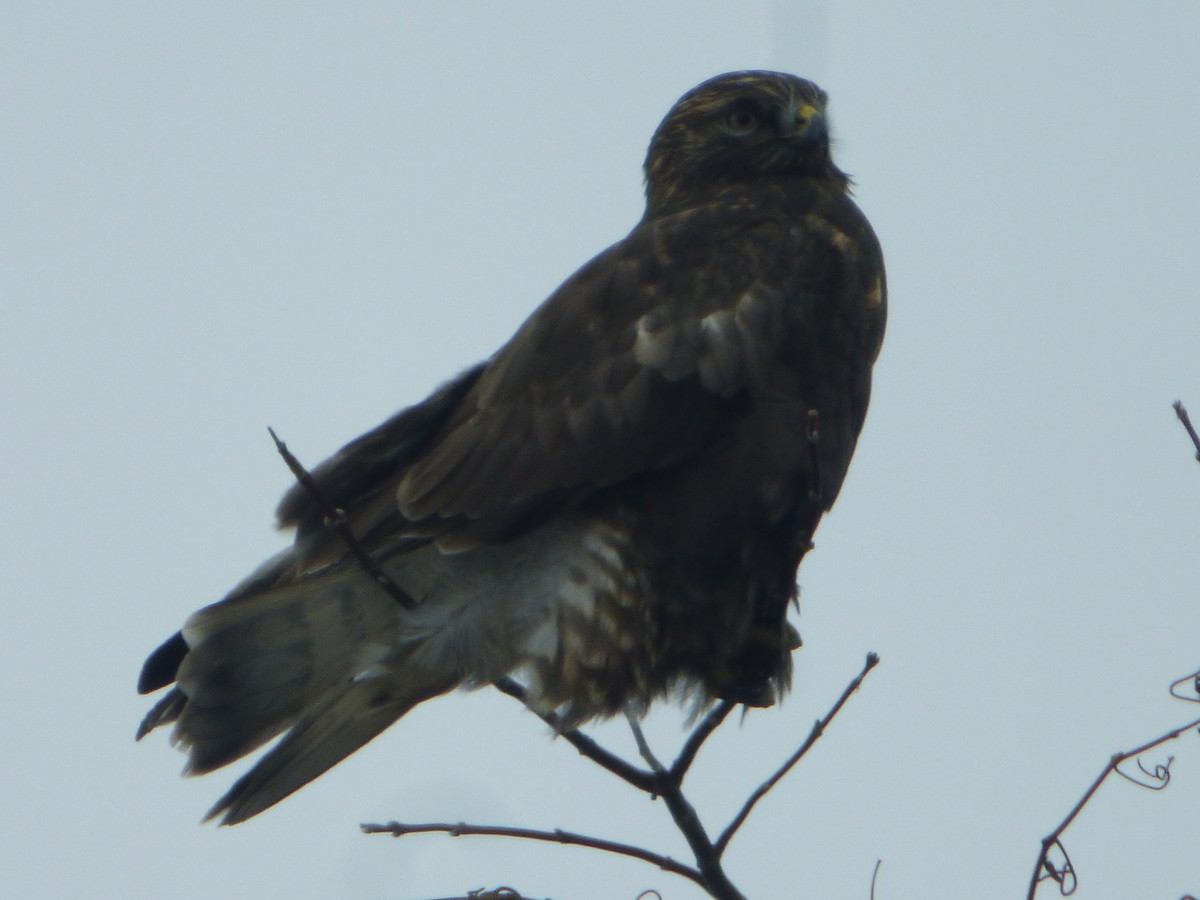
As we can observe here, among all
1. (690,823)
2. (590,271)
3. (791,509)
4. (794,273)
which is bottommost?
(690,823)

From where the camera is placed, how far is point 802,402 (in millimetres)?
3693

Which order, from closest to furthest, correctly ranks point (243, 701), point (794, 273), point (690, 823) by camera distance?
point (690, 823) < point (243, 701) < point (794, 273)

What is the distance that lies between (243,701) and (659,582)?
1.02 metres

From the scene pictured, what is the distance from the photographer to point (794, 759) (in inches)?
108

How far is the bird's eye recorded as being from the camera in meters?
4.45

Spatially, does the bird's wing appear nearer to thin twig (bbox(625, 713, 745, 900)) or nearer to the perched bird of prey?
the perched bird of prey

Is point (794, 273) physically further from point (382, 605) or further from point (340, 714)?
point (340, 714)

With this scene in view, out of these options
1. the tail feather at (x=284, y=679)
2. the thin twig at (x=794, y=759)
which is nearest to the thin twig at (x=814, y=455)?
the thin twig at (x=794, y=759)

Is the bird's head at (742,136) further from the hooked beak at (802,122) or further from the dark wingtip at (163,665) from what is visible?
the dark wingtip at (163,665)

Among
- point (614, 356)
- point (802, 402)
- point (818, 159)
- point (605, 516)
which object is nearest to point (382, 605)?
point (605, 516)

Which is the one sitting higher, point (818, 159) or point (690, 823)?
point (818, 159)

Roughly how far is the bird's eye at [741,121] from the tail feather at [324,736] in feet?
6.00

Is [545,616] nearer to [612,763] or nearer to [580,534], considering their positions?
[580,534]

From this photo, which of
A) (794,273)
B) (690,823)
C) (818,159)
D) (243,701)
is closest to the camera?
(690,823)
